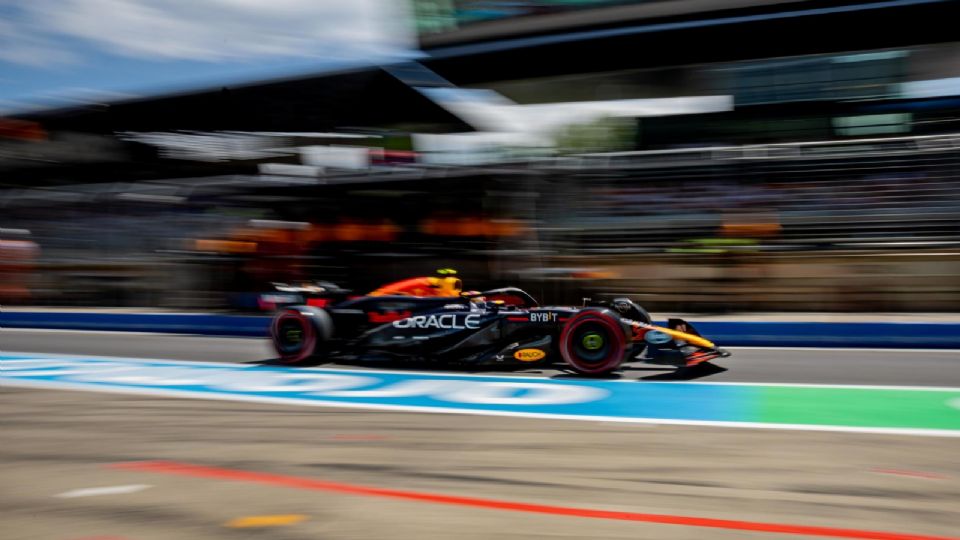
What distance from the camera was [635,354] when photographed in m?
6.69

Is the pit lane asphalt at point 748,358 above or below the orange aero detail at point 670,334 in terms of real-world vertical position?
below

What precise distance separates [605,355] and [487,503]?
3.48 meters

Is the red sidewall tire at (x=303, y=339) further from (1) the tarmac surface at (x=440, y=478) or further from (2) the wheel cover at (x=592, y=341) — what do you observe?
(2) the wheel cover at (x=592, y=341)

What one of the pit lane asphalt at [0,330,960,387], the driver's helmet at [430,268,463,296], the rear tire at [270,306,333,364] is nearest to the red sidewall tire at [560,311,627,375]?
the pit lane asphalt at [0,330,960,387]

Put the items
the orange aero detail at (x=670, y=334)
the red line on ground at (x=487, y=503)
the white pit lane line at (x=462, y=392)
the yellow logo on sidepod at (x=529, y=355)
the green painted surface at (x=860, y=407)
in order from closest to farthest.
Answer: the red line on ground at (x=487, y=503) → the green painted surface at (x=860, y=407) → the white pit lane line at (x=462, y=392) → the orange aero detail at (x=670, y=334) → the yellow logo on sidepod at (x=529, y=355)

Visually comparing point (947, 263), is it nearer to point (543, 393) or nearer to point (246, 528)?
point (543, 393)

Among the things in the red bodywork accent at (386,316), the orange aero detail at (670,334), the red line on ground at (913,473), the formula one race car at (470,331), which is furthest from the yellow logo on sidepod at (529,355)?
the red line on ground at (913,473)

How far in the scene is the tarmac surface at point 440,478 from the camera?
2873 mm

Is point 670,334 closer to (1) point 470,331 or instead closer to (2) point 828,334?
(1) point 470,331

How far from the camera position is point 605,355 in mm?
6457

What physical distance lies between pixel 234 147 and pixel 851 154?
1575cm

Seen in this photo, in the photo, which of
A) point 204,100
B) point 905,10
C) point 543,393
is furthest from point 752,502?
point 204,100

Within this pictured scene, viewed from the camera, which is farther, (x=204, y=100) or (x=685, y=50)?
(x=204, y=100)

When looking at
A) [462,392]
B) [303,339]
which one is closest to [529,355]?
[462,392]
